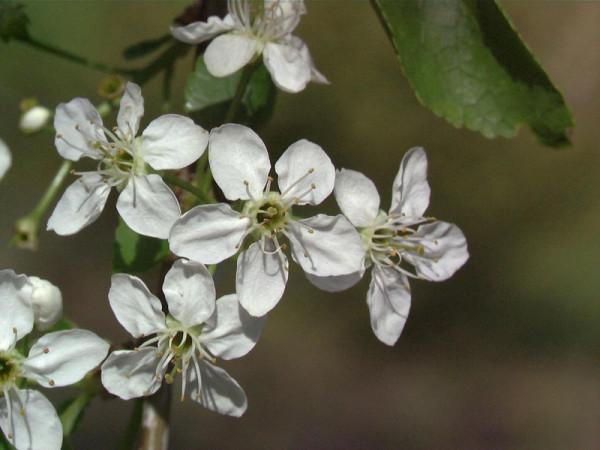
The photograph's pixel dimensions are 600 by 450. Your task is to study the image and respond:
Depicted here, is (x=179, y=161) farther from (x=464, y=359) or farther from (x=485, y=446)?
(x=485, y=446)

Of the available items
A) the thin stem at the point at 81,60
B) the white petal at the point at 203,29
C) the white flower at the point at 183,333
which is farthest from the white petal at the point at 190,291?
the thin stem at the point at 81,60

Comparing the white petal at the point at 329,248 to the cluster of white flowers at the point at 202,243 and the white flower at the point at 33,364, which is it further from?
the white flower at the point at 33,364

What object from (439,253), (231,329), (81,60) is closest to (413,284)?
(439,253)

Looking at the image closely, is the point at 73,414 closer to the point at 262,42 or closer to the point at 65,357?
the point at 65,357

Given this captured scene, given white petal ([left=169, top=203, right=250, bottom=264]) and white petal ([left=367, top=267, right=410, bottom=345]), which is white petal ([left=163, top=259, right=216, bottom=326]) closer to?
white petal ([left=169, top=203, right=250, bottom=264])

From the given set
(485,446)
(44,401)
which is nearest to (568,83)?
(485,446)

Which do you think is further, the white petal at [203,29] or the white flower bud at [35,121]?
the white flower bud at [35,121]
